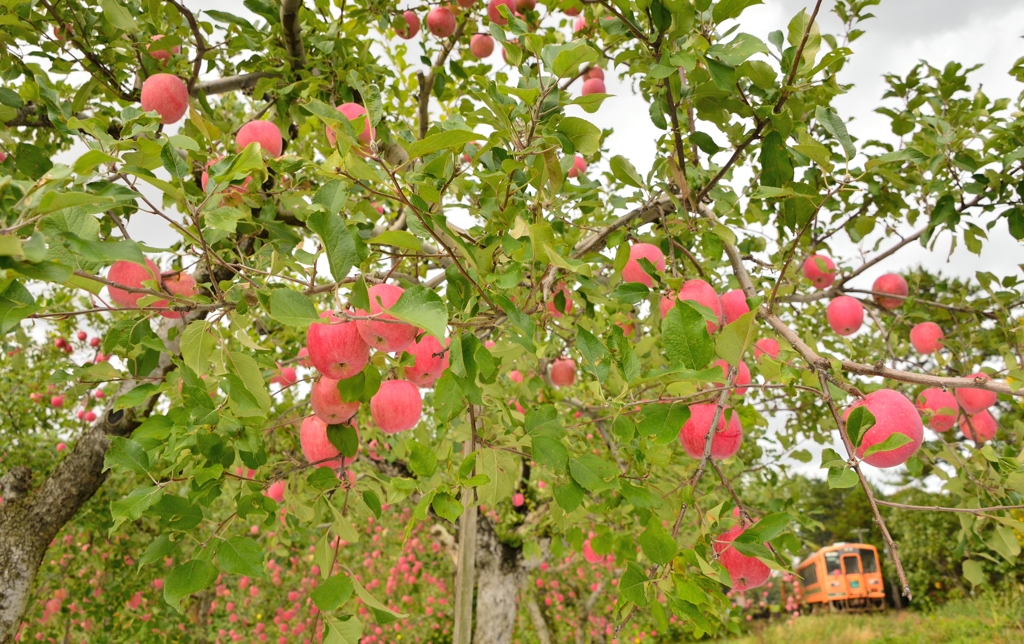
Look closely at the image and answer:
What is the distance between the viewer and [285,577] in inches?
259

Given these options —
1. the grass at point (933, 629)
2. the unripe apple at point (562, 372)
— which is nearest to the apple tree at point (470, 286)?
the unripe apple at point (562, 372)

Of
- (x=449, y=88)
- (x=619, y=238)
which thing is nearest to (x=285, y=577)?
(x=449, y=88)

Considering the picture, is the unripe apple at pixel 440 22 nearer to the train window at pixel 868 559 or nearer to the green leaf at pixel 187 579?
the green leaf at pixel 187 579

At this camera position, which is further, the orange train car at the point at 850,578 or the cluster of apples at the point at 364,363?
the orange train car at the point at 850,578

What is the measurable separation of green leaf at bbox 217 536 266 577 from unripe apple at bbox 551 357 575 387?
2121 millimetres

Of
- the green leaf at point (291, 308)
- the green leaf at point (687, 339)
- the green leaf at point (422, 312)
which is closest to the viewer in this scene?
the green leaf at point (422, 312)

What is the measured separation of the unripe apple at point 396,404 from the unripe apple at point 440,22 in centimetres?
233

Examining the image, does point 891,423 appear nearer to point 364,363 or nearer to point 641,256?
point 641,256

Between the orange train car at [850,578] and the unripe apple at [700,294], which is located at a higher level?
the unripe apple at [700,294]

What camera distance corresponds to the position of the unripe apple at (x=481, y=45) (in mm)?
3408

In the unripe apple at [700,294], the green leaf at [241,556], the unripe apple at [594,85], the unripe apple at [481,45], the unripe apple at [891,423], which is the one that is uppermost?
the unripe apple at [481,45]

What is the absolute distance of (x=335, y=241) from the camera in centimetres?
96

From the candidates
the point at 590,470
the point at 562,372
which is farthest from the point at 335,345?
the point at 562,372

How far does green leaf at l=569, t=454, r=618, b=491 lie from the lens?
4.01 ft
